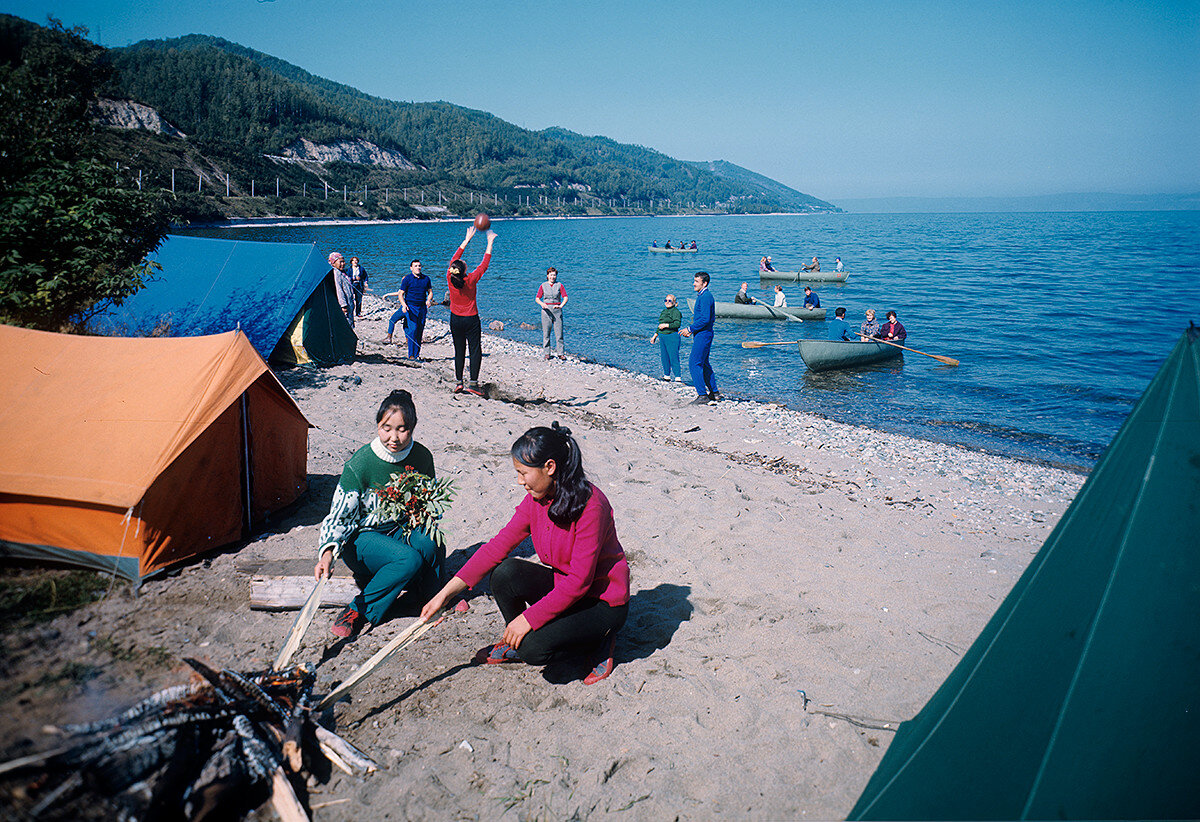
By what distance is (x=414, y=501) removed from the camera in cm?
442

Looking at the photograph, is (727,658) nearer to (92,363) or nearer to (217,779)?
(217,779)

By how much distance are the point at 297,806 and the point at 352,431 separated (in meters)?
5.89

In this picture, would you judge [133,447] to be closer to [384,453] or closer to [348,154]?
[384,453]

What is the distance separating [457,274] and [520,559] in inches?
253

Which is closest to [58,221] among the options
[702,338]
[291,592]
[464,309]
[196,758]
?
[464,309]

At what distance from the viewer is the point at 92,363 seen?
5266mm

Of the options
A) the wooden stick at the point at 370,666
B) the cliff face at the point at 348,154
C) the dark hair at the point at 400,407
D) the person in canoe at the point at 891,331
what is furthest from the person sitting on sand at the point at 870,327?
the cliff face at the point at 348,154

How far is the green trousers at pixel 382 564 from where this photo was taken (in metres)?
4.28

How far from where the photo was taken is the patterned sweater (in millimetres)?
4199

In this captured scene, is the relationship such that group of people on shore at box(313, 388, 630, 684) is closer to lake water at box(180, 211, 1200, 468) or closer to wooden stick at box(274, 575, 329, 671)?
wooden stick at box(274, 575, 329, 671)

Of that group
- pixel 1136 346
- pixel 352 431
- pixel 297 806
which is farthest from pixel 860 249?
pixel 297 806

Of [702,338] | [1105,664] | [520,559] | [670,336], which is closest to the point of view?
[1105,664]

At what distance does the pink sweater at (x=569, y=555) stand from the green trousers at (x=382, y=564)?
643mm

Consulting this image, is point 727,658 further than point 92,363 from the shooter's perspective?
No
